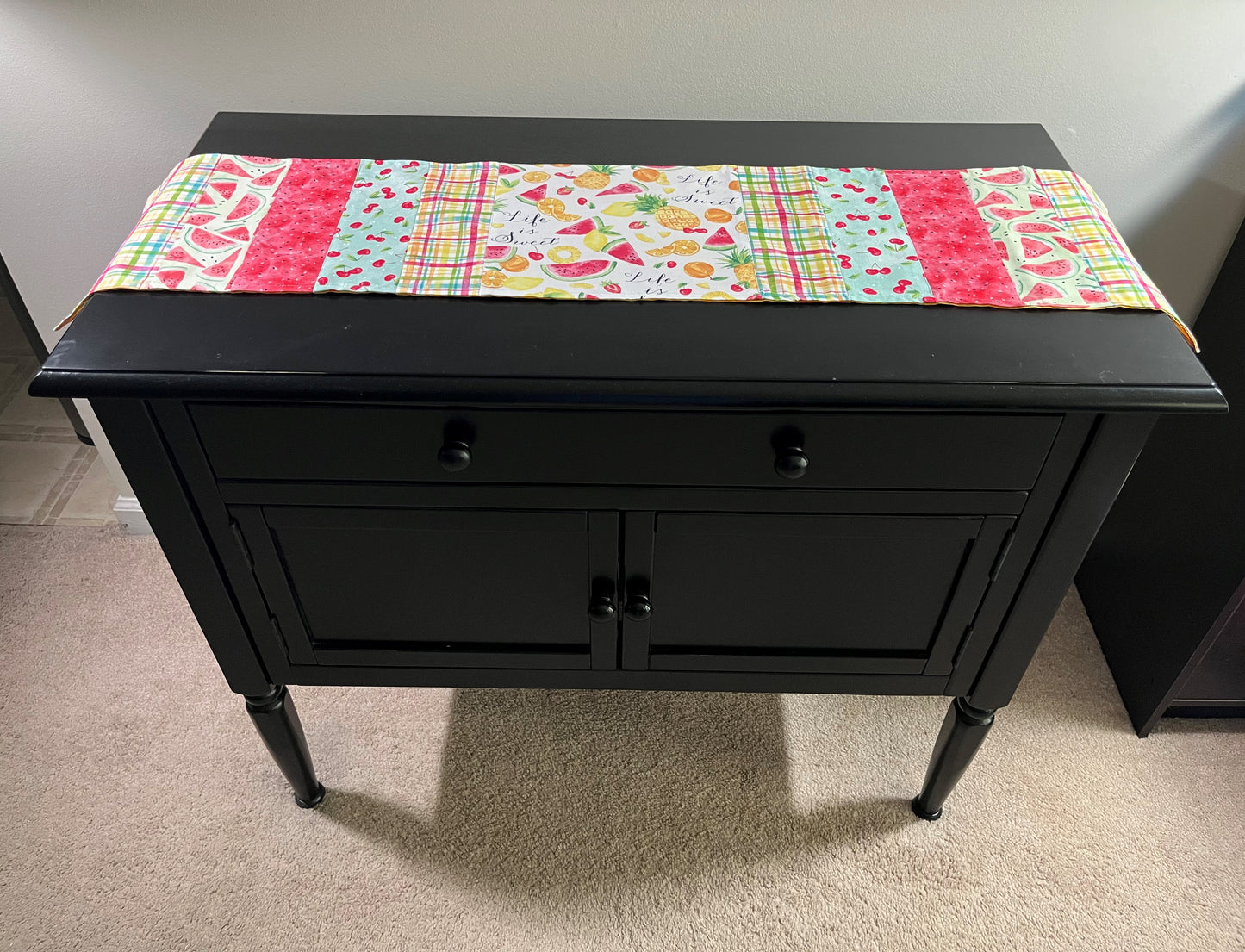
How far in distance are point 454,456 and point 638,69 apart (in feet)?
2.04

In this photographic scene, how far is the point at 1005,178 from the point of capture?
3.43 ft

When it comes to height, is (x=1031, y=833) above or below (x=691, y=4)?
below

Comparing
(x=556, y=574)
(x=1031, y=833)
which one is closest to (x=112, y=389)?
(x=556, y=574)

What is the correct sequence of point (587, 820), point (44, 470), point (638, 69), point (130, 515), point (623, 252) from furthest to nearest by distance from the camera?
point (44, 470)
point (130, 515)
point (587, 820)
point (638, 69)
point (623, 252)

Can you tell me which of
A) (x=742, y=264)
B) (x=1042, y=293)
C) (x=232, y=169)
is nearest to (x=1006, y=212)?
(x=1042, y=293)

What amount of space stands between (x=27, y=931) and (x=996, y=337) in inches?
53.6

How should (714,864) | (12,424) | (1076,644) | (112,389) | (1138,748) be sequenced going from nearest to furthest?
1. (112,389)
2. (714,864)
3. (1138,748)
4. (1076,644)
5. (12,424)

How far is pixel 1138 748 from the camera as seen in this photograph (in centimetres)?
142

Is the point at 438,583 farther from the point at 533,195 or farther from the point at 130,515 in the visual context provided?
the point at 130,515

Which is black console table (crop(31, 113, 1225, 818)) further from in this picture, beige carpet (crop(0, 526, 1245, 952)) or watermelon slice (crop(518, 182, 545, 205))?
beige carpet (crop(0, 526, 1245, 952))

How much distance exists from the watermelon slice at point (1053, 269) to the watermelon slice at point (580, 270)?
16.2 inches

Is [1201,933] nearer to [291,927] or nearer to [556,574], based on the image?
[556,574]

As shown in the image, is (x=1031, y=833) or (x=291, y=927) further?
(x=1031, y=833)

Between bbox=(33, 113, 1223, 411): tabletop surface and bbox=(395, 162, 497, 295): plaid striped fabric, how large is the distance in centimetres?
3
